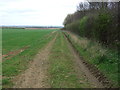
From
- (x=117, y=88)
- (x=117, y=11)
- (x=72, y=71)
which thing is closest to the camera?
(x=117, y=88)

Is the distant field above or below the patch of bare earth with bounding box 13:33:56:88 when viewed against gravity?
above

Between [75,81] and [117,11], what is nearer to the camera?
[75,81]

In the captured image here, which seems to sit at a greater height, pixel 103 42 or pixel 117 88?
pixel 103 42

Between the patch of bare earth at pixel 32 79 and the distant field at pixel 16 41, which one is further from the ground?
the distant field at pixel 16 41

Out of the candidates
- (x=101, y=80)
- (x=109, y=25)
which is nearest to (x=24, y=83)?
(x=101, y=80)

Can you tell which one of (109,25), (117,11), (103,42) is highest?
(117,11)

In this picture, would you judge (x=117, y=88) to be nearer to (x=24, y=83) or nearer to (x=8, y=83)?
(x=24, y=83)

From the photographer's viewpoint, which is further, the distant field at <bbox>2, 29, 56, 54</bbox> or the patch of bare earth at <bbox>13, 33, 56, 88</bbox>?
the distant field at <bbox>2, 29, 56, 54</bbox>

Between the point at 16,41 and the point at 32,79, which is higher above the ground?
the point at 16,41

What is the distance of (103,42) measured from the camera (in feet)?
53.4

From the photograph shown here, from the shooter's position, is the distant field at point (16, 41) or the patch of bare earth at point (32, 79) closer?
the patch of bare earth at point (32, 79)

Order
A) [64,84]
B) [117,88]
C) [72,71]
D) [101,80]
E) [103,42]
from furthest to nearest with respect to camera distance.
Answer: [103,42]
[72,71]
[101,80]
[64,84]
[117,88]

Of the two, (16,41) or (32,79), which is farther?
(16,41)

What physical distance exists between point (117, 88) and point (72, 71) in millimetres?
3149
